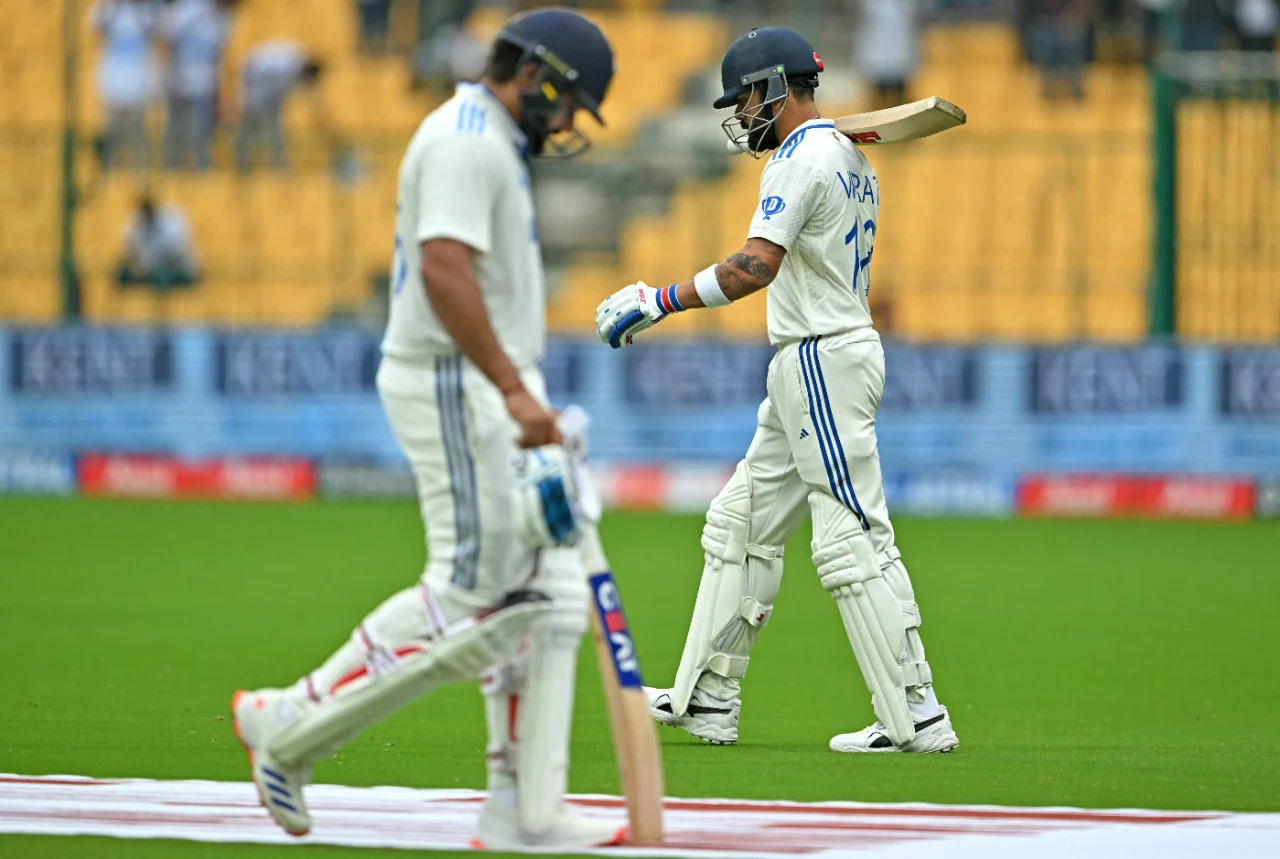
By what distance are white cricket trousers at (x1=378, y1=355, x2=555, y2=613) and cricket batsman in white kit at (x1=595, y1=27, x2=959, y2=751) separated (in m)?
1.55

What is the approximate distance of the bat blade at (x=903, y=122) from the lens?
7.37 metres

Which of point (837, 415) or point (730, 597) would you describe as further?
point (730, 597)

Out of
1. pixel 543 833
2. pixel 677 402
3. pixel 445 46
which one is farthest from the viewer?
pixel 445 46

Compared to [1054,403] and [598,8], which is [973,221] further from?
[598,8]

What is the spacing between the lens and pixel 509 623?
17.3 feet

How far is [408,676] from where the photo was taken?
5.30m

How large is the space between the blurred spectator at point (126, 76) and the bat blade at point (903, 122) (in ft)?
56.1

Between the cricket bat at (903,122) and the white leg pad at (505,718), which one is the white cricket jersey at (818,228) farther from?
the white leg pad at (505,718)

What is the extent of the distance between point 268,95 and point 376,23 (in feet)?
7.39

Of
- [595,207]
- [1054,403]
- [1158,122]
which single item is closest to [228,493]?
[595,207]

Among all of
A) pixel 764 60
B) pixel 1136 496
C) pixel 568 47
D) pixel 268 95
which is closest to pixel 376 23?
pixel 268 95

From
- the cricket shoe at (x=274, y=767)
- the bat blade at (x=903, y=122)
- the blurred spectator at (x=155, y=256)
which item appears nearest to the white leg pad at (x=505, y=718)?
the cricket shoe at (x=274, y=767)

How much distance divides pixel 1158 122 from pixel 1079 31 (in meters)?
4.91

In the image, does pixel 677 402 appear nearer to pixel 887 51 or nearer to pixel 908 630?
pixel 887 51
